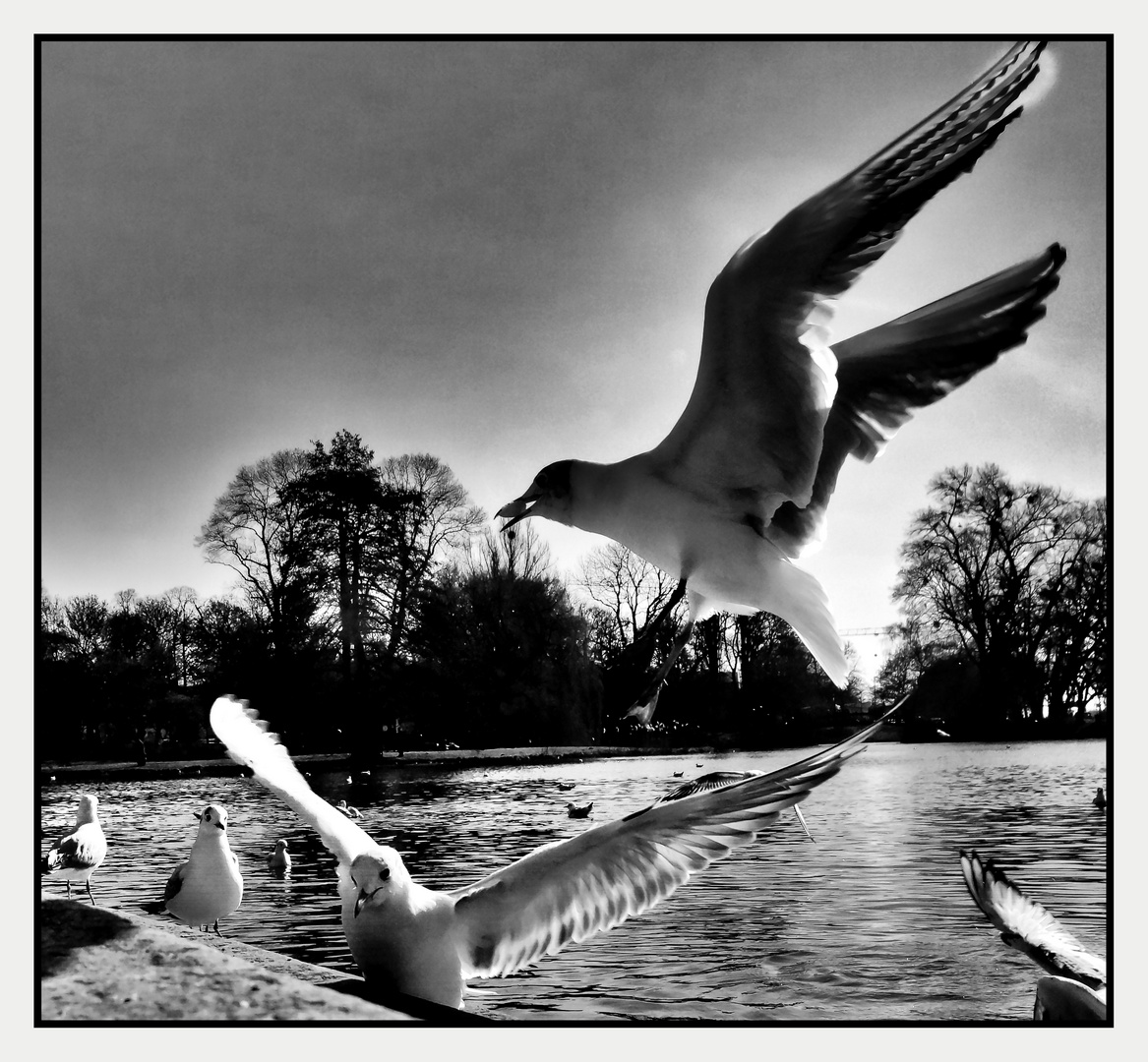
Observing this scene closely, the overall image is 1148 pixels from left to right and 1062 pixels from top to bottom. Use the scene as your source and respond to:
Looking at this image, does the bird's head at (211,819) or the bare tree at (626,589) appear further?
the bird's head at (211,819)

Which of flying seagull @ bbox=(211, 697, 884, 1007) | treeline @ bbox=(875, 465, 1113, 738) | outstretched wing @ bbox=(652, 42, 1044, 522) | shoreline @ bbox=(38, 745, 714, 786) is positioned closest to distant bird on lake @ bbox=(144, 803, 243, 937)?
shoreline @ bbox=(38, 745, 714, 786)

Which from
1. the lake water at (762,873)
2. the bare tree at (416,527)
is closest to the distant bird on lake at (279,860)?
the lake water at (762,873)

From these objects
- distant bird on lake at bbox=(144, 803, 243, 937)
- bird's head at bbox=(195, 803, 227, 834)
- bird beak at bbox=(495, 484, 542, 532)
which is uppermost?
bird beak at bbox=(495, 484, 542, 532)

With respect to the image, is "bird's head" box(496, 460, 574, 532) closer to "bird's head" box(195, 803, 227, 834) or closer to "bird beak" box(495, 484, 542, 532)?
"bird beak" box(495, 484, 542, 532)

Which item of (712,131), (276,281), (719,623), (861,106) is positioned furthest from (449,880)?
(861,106)

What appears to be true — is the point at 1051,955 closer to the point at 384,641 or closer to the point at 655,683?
the point at 655,683

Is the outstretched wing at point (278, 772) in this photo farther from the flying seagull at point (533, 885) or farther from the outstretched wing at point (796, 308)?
the outstretched wing at point (796, 308)

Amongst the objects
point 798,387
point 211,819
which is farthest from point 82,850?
point 798,387
